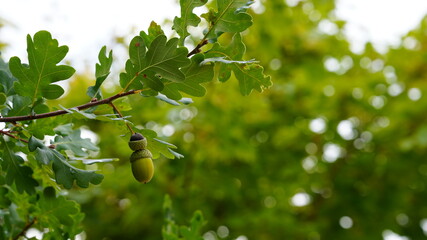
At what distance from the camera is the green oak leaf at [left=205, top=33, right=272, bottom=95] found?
103 cm

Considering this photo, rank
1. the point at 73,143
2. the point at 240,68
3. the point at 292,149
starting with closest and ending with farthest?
1. the point at 240,68
2. the point at 73,143
3. the point at 292,149

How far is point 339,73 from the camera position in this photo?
3.96 m

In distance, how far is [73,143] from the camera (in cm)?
126

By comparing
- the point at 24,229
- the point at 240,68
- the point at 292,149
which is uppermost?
the point at 240,68

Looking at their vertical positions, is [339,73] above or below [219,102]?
above

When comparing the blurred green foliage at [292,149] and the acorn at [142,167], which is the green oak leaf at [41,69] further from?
the blurred green foliage at [292,149]

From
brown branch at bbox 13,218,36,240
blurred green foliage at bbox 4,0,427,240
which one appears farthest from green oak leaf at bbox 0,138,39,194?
blurred green foliage at bbox 4,0,427,240

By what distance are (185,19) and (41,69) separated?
0.28m

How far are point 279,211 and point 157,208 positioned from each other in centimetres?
84

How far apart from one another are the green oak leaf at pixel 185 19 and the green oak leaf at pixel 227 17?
0.09 ft

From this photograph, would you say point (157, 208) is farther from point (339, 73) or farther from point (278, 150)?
point (339, 73)

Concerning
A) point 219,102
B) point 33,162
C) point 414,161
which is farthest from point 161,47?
point 414,161

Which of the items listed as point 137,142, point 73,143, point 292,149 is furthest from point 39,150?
point 292,149

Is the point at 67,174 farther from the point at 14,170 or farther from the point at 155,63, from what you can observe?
the point at 155,63
